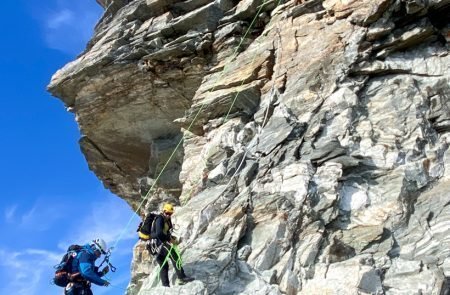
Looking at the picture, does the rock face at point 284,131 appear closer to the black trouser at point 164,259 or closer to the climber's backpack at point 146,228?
the black trouser at point 164,259

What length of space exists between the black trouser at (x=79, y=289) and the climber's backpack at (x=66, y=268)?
0.24 m

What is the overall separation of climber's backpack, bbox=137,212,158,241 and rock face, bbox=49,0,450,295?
150 cm

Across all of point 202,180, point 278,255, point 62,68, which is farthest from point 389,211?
point 62,68

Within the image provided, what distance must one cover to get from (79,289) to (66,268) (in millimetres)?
672

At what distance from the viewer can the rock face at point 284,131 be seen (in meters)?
15.9

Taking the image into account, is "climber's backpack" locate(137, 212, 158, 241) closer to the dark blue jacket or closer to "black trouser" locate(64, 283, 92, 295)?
the dark blue jacket

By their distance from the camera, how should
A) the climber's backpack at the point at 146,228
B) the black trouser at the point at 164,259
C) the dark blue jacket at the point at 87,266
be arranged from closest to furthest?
1. the dark blue jacket at the point at 87,266
2. the black trouser at the point at 164,259
3. the climber's backpack at the point at 146,228

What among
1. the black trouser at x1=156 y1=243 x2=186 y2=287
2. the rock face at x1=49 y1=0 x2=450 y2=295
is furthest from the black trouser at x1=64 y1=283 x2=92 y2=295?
the black trouser at x1=156 y1=243 x2=186 y2=287

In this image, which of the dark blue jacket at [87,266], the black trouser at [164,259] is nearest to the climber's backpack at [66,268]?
the dark blue jacket at [87,266]

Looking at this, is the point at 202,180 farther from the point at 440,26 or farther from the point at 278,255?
the point at 440,26

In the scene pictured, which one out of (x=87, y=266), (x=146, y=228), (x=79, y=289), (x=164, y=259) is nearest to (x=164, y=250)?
(x=164, y=259)

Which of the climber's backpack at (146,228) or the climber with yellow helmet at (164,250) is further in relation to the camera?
the climber's backpack at (146,228)

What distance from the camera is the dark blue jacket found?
1441cm

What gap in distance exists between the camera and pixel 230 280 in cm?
1519
